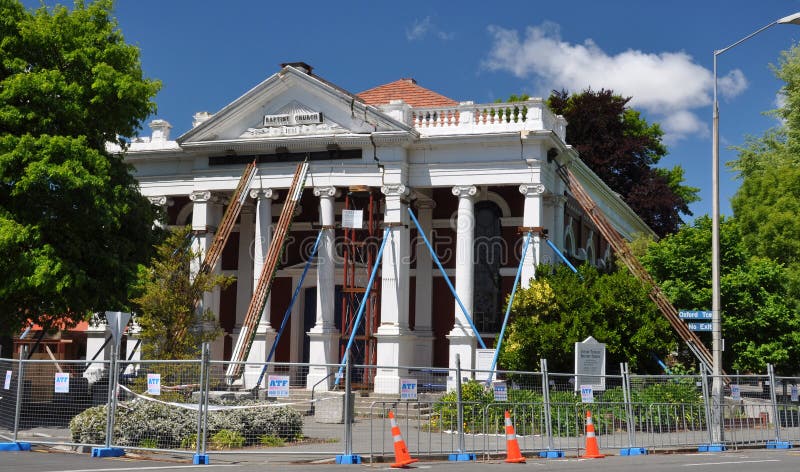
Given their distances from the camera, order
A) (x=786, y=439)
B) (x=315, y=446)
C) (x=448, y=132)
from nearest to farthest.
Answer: (x=315, y=446)
(x=786, y=439)
(x=448, y=132)

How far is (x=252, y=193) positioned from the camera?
28281mm

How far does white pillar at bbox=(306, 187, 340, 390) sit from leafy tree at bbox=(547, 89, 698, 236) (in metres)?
18.5

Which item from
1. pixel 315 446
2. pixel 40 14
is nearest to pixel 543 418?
pixel 315 446

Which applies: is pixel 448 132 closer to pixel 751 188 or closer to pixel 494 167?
pixel 494 167

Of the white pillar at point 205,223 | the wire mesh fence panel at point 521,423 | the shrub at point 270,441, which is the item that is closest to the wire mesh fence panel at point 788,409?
the wire mesh fence panel at point 521,423

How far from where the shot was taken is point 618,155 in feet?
137

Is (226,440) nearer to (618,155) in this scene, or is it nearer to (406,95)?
(406,95)

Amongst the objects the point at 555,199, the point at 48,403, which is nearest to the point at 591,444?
the point at 48,403

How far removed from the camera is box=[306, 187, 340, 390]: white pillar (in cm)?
2686

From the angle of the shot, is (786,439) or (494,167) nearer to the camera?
(786,439)

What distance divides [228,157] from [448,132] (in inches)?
280

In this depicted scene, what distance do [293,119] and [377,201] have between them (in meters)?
3.67

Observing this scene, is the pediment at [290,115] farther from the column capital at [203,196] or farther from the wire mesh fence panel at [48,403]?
the wire mesh fence panel at [48,403]

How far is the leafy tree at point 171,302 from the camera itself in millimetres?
23141
